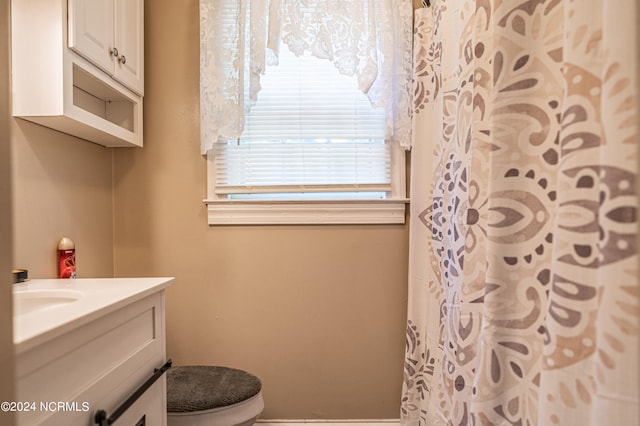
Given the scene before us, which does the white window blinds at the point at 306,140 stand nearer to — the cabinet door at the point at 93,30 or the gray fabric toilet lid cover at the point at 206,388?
the cabinet door at the point at 93,30

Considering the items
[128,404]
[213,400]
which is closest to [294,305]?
[213,400]

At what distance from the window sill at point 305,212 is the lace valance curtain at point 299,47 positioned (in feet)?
0.98

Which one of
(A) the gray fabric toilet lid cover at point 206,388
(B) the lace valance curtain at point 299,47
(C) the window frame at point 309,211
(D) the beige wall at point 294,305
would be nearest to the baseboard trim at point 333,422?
(D) the beige wall at point 294,305

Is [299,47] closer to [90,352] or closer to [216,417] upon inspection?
[90,352]

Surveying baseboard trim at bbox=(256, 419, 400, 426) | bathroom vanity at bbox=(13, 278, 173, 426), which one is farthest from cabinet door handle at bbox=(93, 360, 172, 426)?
baseboard trim at bbox=(256, 419, 400, 426)

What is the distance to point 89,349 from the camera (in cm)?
69

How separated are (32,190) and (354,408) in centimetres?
162

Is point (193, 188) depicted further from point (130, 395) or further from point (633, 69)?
point (633, 69)

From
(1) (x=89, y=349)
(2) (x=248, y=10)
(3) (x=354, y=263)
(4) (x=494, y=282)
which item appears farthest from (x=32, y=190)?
(4) (x=494, y=282)

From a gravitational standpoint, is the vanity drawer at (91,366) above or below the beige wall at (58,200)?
below

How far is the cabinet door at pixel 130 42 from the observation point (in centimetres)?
133

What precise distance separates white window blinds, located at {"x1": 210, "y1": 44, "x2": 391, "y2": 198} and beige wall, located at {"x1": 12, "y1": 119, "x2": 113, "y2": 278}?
0.53 metres

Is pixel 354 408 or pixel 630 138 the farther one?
pixel 354 408

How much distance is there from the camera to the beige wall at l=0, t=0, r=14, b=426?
29cm
